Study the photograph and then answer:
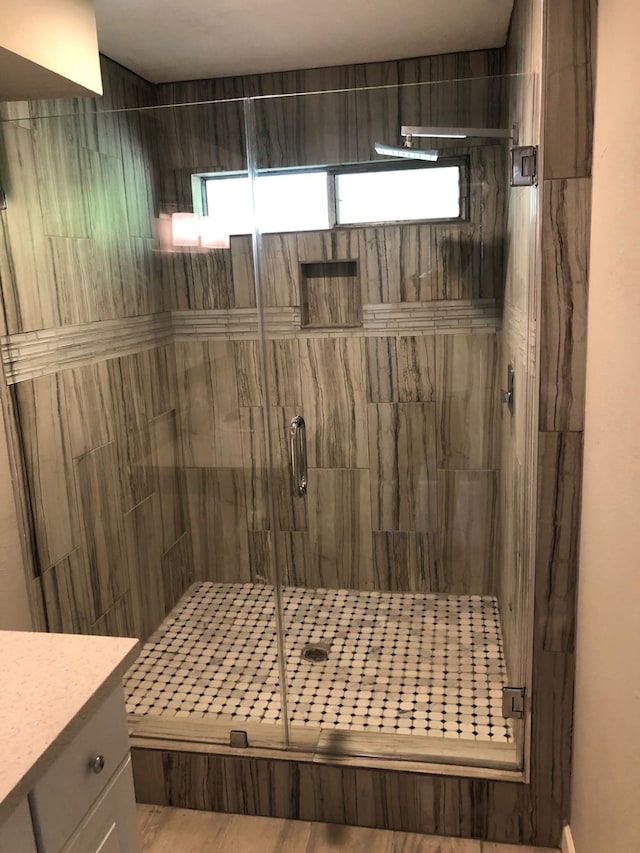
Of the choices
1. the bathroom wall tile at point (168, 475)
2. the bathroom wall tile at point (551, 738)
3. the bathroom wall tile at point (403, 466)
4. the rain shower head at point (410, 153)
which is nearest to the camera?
the bathroom wall tile at point (551, 738)

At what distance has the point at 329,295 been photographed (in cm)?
274

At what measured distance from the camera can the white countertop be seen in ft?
3.17

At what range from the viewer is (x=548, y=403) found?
1678 millimetres

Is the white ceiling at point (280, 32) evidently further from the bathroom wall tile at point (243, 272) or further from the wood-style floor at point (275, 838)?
the wood-style floor at point (275, 838)

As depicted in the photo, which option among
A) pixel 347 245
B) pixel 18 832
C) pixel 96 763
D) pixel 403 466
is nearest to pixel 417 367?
pixel 403 466

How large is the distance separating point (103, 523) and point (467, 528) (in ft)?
4.58

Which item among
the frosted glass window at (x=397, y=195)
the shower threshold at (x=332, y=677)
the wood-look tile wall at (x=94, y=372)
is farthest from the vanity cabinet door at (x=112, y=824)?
the frosted glass window at (x=397, y=195)

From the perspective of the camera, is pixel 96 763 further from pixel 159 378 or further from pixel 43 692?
pixel 159 378

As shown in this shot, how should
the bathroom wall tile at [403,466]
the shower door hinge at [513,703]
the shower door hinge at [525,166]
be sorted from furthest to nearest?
the bathroom wall tile at [403,466], the shower door hinge at [513,703], the shower door hinge at [525,166]

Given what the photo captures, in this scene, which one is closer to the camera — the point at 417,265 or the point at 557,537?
the point at 557,537

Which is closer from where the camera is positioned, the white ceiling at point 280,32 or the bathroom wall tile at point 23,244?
the bathroom wall tile at point 23,244

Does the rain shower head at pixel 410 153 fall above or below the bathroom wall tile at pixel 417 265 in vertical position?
above

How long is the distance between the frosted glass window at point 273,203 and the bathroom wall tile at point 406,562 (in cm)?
132

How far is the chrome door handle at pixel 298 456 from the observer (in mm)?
2715
